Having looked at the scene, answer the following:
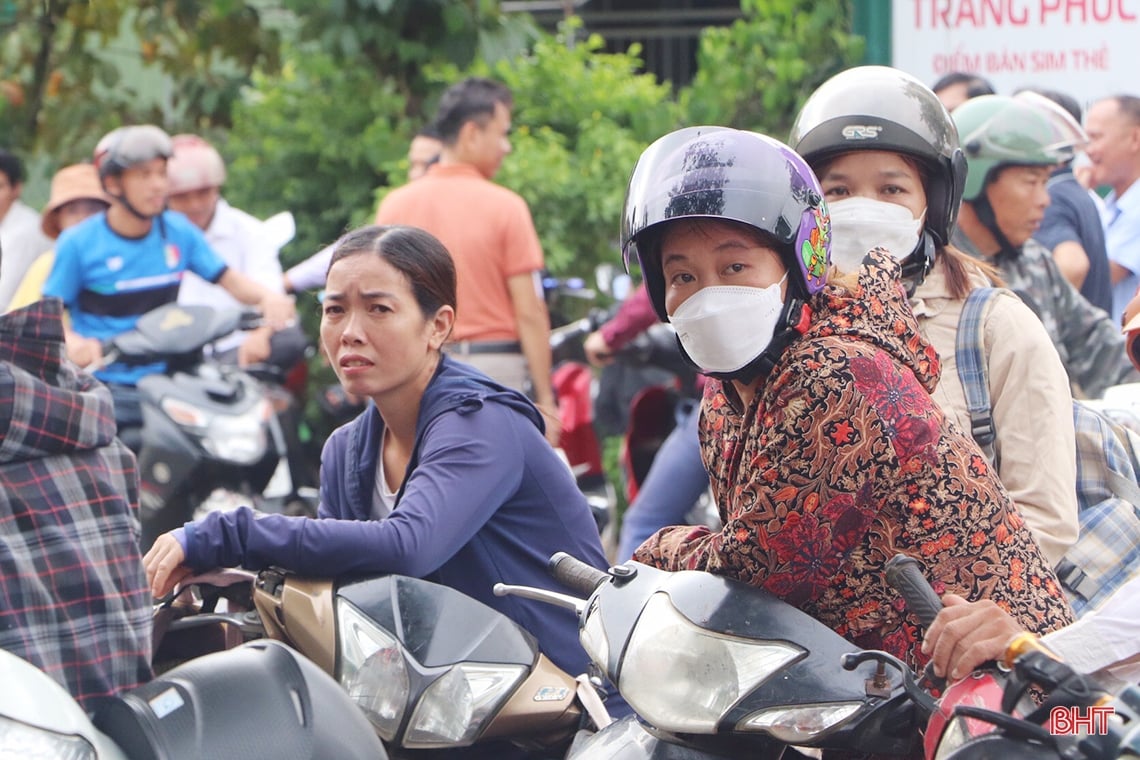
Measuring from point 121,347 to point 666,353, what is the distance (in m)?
2.35

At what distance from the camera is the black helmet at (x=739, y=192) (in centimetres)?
256

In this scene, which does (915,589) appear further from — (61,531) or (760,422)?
(61,531)

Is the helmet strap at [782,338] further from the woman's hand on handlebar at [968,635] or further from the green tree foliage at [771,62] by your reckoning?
the green tree foliage at [771,62]

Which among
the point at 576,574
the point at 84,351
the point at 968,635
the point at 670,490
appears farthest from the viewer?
the point at 84,351

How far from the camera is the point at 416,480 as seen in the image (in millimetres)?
3293

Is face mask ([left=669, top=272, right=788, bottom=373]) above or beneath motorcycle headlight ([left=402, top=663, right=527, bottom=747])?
above

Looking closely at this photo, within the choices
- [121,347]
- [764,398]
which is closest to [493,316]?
[121,347]

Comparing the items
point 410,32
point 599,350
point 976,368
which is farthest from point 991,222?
point 410,32

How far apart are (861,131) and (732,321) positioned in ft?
3.22

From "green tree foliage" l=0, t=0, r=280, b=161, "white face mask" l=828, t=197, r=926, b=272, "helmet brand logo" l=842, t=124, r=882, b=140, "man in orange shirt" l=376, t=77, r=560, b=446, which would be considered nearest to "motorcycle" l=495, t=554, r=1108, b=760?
"white face mask" l=828, t=197, r=926, b=272

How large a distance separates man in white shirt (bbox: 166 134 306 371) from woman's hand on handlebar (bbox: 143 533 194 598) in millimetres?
5001

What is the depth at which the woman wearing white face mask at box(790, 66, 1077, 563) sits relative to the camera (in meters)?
3.16

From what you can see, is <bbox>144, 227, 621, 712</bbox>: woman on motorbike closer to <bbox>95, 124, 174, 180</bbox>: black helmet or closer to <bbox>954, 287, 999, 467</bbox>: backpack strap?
<bbox>954, 287, 999, 467</bbox>: backpack strap

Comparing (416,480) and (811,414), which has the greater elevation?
(811,414)
